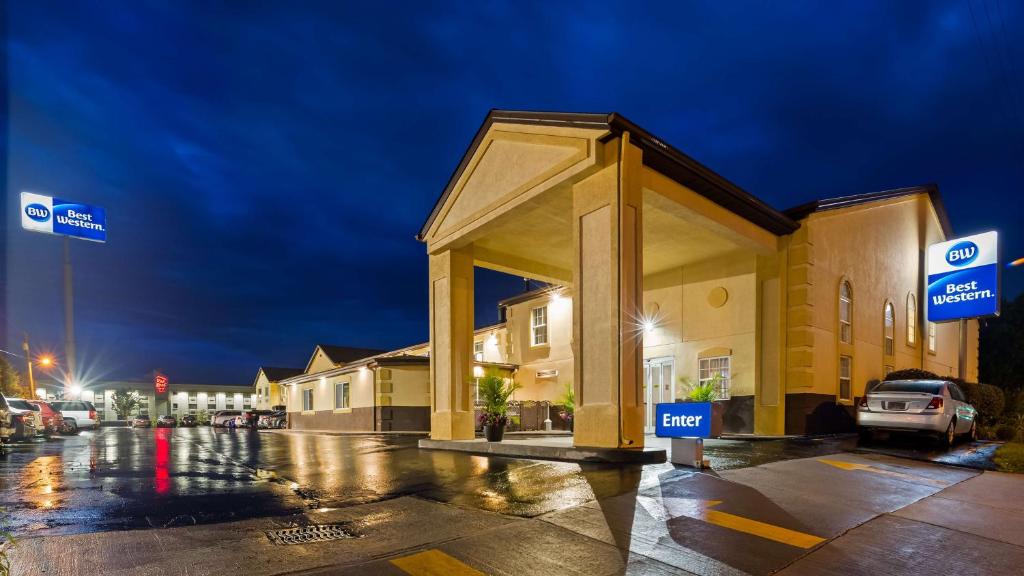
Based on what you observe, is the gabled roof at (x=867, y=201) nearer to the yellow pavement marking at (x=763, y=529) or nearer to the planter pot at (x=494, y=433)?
the planter pot at (x=494, y=433)

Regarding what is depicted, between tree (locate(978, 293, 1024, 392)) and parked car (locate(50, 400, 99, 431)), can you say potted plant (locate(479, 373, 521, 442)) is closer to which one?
parked car (locate(50, 400, 99, 431))

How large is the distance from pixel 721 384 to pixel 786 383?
6.33 ft

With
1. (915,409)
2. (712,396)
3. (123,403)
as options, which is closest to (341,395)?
(712,396)

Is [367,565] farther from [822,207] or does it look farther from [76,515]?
[822,207]

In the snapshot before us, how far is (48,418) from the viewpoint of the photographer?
79.8 feet

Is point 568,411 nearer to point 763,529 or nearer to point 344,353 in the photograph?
point 763,529

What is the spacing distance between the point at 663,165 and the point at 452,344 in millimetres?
7328

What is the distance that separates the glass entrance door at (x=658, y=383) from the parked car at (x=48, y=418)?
25480 mm

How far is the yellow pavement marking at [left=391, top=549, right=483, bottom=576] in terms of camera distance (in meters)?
4.34

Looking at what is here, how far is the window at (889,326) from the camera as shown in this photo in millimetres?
19047

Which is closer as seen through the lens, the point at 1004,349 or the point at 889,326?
the point at 889,326

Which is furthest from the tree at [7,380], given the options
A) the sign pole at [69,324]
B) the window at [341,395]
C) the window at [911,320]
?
the window at [911,320]

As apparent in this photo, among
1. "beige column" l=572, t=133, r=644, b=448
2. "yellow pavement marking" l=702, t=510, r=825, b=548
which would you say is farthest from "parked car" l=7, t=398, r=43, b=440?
"yellow pavement marking" l=702, t=510, r=825, b=548

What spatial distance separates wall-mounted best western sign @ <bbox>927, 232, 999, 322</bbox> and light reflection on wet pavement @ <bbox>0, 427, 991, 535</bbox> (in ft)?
33.0
